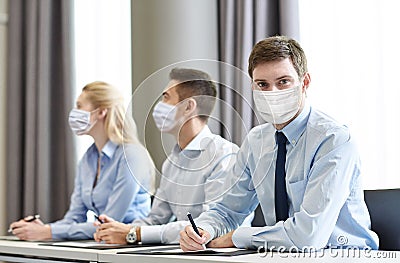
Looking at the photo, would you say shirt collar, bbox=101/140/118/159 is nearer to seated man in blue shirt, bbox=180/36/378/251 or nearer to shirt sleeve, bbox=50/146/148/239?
shirt sleeve, bbox=50/146/148/239

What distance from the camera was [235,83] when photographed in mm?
1983

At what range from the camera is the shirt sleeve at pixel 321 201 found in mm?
1877

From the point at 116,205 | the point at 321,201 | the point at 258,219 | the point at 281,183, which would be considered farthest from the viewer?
the point at 116,205

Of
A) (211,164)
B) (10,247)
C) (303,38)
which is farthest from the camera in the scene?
(303,38)

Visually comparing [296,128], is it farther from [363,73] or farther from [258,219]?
[363,73]

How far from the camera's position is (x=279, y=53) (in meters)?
2.06

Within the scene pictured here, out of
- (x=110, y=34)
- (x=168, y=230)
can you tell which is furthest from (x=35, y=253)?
(x=110, y=34)

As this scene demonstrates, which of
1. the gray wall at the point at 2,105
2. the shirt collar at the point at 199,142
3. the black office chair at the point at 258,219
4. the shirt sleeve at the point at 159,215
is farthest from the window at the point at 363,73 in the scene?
the gray wall at the point at 2,105

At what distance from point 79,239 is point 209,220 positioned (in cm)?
88

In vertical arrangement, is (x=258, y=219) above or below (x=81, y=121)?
below

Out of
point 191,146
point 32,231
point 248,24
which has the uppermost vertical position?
point 248,24

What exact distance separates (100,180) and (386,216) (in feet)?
5.04

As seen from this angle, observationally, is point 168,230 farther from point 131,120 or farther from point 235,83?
point 235,83

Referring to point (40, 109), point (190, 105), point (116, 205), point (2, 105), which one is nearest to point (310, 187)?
point (190, 105)
